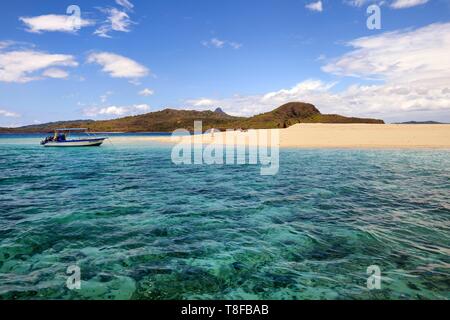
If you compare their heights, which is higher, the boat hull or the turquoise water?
the boat hull

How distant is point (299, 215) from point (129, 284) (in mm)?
7604

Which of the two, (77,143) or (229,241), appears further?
(77,143)

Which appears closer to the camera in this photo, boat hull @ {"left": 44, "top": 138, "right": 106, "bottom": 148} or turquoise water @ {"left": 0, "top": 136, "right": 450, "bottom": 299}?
turquoise water @ {"left": 0, "top": 136, "right": 450, "bottom": 299}

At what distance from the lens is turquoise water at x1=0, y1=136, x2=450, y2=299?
6961mm

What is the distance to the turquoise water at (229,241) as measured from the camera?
696 centimetres

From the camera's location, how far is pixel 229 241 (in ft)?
32.1

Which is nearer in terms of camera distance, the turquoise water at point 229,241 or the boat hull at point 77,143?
the turquoise water at point 229,241

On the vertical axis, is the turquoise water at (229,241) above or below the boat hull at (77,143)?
below

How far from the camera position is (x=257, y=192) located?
17.2m

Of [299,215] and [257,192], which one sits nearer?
[299,215]

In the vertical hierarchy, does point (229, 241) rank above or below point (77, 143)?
below
